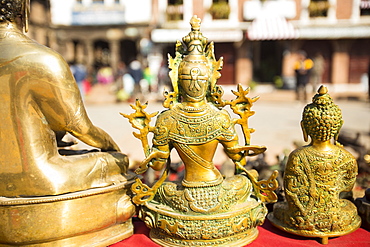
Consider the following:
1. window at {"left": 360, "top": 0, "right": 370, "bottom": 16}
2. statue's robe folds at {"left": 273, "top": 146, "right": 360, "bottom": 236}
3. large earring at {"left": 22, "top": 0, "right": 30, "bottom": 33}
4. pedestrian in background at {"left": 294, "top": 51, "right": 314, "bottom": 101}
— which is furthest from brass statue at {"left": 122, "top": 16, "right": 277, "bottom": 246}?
window at {"left": 360, "top": 0, "right": 370, "bottom": 16}

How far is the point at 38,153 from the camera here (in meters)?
1.86

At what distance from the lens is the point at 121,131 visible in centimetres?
739

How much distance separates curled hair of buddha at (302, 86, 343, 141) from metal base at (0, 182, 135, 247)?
1.09 meters

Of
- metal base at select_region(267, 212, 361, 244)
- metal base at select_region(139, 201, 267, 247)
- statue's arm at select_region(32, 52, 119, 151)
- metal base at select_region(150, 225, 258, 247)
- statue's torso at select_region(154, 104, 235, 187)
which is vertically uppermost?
statue's arm at select_region(32, 52, 119, 151)

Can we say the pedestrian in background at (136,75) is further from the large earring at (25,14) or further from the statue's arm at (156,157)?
the statue's arm at (156,157)

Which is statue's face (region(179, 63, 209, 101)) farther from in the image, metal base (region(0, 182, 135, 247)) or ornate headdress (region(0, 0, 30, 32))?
ornate headdress (region(0, 0, 30, 32))

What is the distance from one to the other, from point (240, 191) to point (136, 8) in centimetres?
1732

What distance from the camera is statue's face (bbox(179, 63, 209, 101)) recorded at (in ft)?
6.21

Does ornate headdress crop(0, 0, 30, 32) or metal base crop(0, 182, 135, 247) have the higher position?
ornate headdress crop(0, 0, 30, 32)

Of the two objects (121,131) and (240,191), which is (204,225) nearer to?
(240,191)

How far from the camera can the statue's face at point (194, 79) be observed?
1.89 m

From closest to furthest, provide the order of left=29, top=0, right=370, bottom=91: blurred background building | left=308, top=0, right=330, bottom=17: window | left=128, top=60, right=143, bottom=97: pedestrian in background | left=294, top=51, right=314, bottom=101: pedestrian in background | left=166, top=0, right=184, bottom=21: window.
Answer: left=294, top=51, right=314, bottom=101: pedestrian in background
left=128, top=60, right=143, bottom=97: pedestrian in background
left=29, top=0, right=370, bottom=91: blurred background building
left=308, top=0, right=330, bottom=17: window
left=166, top=0, right=184, bottom=21: window

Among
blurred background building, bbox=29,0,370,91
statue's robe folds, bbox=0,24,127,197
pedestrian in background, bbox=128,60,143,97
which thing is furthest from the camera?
blurred background building, bbox=29,0,370,91

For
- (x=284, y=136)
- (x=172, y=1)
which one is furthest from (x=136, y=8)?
(x=284, y=136)
